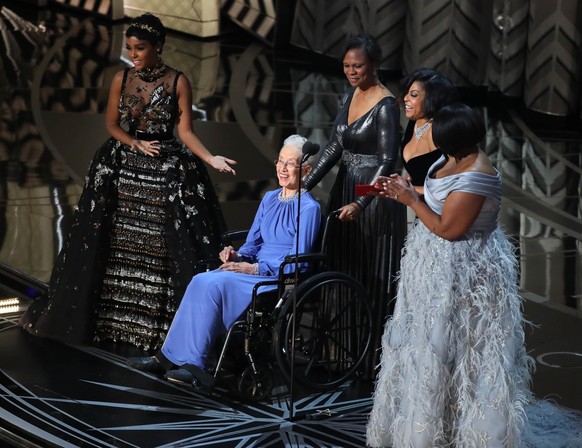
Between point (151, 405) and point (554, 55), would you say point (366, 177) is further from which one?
point (554, 55)

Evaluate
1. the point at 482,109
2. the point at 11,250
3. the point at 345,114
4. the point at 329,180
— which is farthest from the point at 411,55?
the point at 345,114

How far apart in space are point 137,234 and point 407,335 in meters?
2.24

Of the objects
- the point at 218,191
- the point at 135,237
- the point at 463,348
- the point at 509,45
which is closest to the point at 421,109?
the point at 463,348

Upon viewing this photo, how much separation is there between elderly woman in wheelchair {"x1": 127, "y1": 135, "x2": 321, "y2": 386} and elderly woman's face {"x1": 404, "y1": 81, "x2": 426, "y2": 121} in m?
0.68

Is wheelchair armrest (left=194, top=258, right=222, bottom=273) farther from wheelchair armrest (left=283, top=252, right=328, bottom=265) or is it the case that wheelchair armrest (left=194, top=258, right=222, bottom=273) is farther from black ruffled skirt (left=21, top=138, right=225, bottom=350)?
wheelchair armrest (left=283, top=252, right=328, bottom=265)

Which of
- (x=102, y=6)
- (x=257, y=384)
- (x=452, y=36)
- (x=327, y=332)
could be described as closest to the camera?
(x=257, y=384)

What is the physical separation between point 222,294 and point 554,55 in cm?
721

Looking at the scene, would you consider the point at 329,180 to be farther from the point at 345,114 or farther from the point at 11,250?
the point at 345,114

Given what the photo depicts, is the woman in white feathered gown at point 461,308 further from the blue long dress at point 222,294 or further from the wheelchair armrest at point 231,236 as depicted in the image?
the wheelchair armrest at point 231,236

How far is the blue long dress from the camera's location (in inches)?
232

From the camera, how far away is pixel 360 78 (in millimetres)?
5965

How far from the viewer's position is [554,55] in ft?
39.8

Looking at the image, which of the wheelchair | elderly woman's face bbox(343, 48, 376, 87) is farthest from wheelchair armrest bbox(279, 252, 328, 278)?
elderly woman's face bbox(343, 48, 376, 87)

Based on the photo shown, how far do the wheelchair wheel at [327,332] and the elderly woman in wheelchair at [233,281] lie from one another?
251mm
